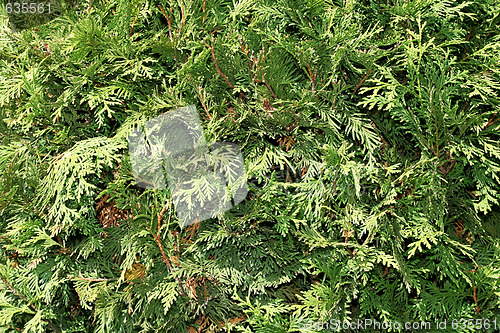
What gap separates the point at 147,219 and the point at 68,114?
0.86 m

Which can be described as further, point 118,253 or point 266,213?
point 118,253

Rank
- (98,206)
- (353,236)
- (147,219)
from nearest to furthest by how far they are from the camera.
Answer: (353,236)
(147,219)
(98,206)

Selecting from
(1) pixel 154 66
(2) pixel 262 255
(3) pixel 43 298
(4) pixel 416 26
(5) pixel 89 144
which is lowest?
(3) pixel 43 298

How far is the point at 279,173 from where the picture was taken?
82.4 inches

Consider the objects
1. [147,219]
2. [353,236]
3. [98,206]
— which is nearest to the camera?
[353,236]

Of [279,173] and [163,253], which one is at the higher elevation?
[279,173]

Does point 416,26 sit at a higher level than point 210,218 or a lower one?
higher

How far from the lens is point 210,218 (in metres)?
2.03

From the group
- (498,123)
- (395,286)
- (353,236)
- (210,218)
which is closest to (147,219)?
(210,218)

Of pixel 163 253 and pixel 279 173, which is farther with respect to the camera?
pixel 279 173

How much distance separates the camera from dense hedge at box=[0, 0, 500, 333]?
1.85 m

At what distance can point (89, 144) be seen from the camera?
2041 mm

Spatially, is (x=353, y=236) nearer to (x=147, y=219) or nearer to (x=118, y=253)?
(x=147, y=219)

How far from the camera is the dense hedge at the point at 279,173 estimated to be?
1850 mm
